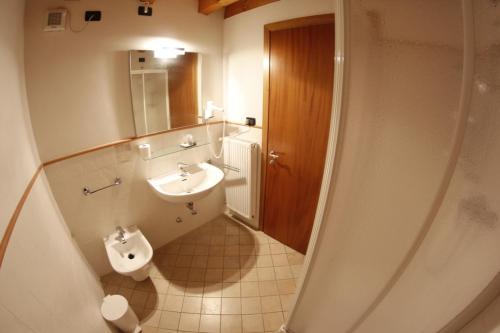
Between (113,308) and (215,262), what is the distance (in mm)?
864

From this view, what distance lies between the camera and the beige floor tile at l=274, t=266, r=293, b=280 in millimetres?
1800

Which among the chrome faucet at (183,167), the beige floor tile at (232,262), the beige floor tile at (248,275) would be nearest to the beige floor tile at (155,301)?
the beige floor tile at (232,262)

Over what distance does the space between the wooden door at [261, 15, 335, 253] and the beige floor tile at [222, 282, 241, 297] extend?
2.24ft

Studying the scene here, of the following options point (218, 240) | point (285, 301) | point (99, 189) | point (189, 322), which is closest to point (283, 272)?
point (285, 301)

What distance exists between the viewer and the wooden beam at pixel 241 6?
5.32 feet

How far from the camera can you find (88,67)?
1298 millimetres

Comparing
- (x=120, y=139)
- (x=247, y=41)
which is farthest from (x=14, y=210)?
(x=247, y=41)

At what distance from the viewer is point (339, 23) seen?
0.54 m

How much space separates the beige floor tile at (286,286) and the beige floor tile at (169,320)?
0.83 m

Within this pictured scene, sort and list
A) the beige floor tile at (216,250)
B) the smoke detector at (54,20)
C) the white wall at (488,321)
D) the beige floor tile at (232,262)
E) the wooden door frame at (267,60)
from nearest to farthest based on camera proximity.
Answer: the white wall at (488,321) → the smoke detector at (54,20) → the wooden door frame at (267,60) → the beige floor tile at (232,262) → the beige floor tile at (216,250)

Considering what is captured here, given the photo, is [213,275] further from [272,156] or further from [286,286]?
[272,156]

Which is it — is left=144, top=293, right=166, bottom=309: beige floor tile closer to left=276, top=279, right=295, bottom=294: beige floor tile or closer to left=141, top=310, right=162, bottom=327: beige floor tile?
left=141, top=310, right=162, bottom=327: beige floor tile

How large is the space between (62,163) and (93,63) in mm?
704

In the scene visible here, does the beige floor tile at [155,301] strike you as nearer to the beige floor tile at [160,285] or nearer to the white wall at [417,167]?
the beige floor tile at [160,285]
